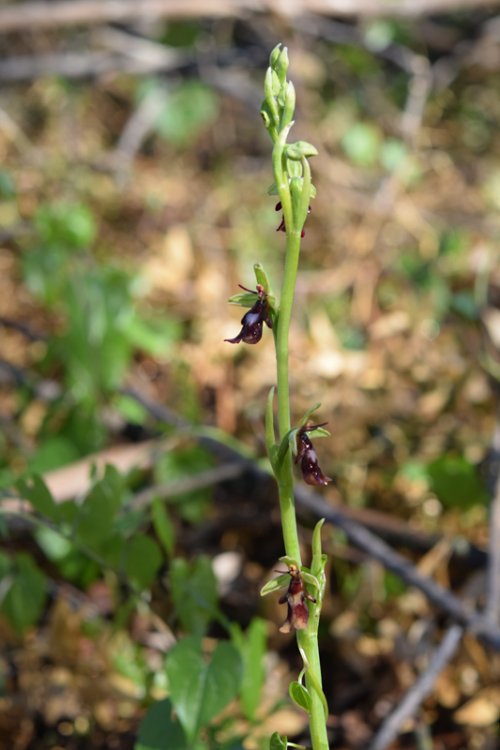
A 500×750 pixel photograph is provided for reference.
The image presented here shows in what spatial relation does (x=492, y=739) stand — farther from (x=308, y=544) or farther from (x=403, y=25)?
(x=403, y=25)

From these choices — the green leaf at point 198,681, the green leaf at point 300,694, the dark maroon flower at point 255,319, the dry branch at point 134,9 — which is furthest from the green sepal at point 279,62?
the dry branch at point 134,9

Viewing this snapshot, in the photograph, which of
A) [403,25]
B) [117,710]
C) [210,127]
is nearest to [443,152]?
[403,25]

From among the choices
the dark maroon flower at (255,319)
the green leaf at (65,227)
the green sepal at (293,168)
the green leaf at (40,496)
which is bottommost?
the green leaf at (40,496)

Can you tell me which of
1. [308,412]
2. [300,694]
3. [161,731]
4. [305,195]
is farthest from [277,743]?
[305,195]

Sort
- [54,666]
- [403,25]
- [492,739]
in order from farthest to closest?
[403,25] → [54,666] → [492,739]

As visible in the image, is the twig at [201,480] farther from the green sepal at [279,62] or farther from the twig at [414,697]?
the green sepal at [279,62]

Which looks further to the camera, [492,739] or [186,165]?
[186,165]

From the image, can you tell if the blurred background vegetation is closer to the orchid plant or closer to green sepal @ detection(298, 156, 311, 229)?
→ the orchid plant
